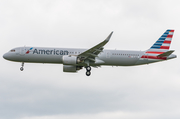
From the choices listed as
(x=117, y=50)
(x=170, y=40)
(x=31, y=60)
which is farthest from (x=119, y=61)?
(x=31, y=60)

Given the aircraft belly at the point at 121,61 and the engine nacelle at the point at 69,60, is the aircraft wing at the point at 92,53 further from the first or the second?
the aircraft belly at the point at 121,61

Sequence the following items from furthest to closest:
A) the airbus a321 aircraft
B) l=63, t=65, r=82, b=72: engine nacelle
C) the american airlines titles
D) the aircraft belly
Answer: l=63, t=65, r=82, b=72: engine nacelle < the aircraft belly < the american airlines titles < the airbus a321 aircraft

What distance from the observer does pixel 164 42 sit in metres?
53.9

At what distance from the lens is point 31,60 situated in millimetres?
50531

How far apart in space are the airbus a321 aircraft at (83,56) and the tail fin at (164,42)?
1292 millimetres

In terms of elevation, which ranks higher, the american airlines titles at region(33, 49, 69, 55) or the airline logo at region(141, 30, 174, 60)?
the airline logo at region(141, 30, 174, 60)

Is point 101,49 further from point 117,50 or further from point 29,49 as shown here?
point 29,49

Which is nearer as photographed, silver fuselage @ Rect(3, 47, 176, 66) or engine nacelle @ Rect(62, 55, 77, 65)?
engine nacelle @ Rect(62, 55, 77, 65)

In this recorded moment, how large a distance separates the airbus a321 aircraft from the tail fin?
1.29m

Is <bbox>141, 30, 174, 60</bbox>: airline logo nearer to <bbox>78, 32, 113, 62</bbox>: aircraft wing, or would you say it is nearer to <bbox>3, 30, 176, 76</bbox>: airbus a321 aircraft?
<bbox>3, 30, 176, 76</bbox>: airbus a321 aircraft

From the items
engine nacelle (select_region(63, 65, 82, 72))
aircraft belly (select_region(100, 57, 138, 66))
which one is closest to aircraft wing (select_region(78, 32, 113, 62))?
aircraft belly (select_region(100, 57, 138, 66))

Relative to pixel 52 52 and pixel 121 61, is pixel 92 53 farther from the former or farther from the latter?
pixel 52 52

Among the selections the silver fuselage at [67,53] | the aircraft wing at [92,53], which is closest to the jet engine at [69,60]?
the aircraft wing at [92,53]

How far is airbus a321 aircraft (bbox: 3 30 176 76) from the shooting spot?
4922 cm
